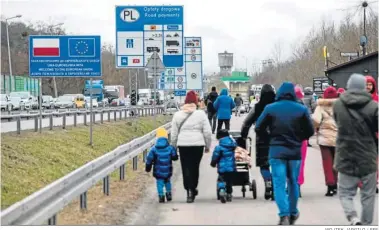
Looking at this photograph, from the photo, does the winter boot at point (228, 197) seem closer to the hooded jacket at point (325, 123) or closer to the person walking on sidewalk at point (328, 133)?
the person walking on sidewalk at point (328, 133)

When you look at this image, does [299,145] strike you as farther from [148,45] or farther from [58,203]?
[148,45]

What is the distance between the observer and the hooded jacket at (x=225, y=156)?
12062 millimetres

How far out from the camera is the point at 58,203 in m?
8.80

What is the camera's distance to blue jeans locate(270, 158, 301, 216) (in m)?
9.44

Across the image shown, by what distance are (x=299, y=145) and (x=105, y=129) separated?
1933 cm

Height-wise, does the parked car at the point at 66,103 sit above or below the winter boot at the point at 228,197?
below

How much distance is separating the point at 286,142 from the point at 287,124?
229 millimetres

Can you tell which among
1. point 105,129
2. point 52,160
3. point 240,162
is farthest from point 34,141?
point 105,129

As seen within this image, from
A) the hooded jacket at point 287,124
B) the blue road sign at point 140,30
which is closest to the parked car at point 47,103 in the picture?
the blue road sign at point 140,30

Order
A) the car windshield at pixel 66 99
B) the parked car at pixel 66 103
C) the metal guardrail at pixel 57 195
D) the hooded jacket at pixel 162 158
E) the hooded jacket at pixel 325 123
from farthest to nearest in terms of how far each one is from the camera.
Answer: the car windshield at pixel 66 99 → the parked car at pixel 66 103 → the hooded jacket at pixel 325 123 → the hooded jacket at pixel 162 158 → the metal guardrail at pixel 57 195

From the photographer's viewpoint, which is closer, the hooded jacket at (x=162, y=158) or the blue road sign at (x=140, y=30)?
the hooded jacket at (x=162, y=158)

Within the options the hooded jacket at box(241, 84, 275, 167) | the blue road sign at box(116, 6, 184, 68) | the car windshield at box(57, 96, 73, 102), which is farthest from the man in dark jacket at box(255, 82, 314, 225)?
the car windshield at box(57, 96, 73, 102)

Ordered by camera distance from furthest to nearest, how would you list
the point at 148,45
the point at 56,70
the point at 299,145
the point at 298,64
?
the point at 298,64
the point at 148,45
the point at 56,70
the point at 299,145

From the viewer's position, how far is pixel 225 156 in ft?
39.7
